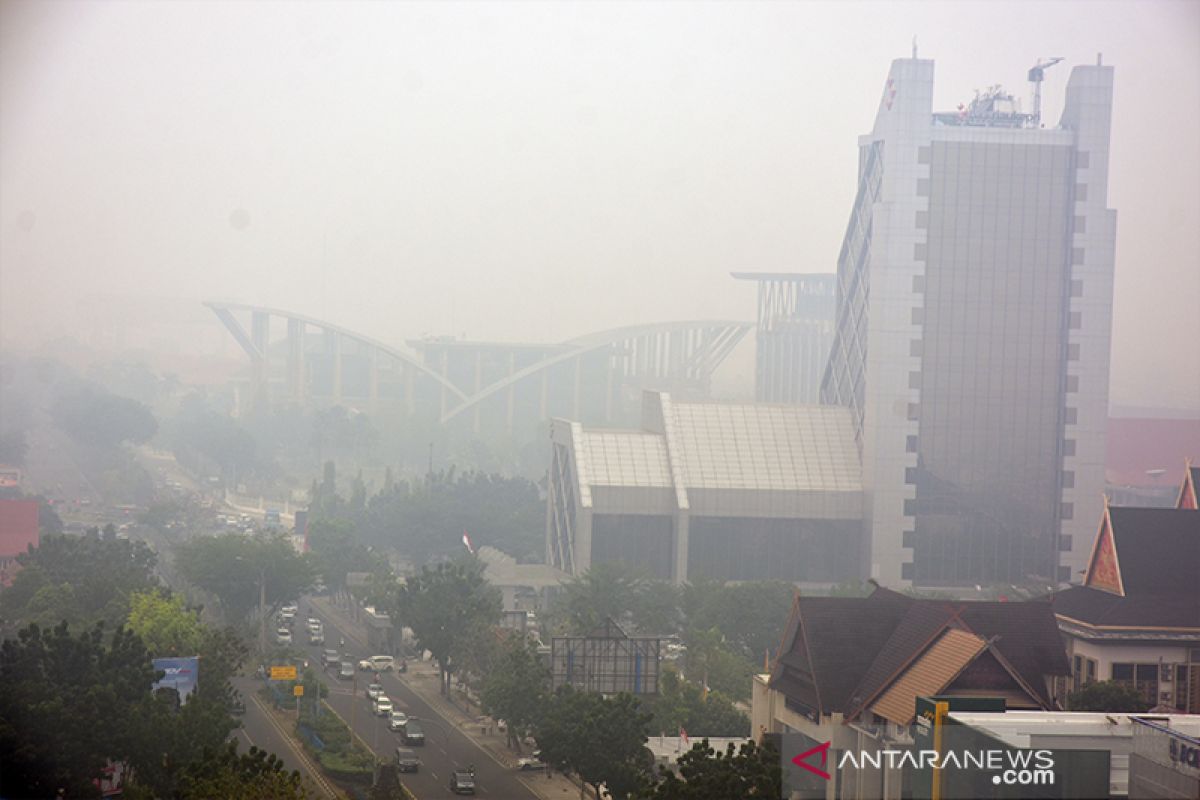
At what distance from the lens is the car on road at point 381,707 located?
133 ft

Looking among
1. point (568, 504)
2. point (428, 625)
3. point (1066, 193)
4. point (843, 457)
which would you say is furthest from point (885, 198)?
point (428, 625)

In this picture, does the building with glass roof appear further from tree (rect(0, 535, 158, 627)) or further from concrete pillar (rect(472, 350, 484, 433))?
concrete pillar (rect(472, 350, 484, 433))

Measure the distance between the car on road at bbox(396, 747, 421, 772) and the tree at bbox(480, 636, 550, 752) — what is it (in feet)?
8.48

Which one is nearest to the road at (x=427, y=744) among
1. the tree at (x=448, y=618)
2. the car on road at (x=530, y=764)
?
the car on road at (x=530, y=764)

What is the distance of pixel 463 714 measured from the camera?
138 ft

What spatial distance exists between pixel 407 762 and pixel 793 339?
87.0 meters

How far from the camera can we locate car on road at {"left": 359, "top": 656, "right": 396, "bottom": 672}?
4812cm

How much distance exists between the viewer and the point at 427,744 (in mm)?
37562

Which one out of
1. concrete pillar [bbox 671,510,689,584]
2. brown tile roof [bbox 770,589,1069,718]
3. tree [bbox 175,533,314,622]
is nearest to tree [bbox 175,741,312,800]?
brown tile roof [bbox 770,589,1069,718]

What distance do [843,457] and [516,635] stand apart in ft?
78.9

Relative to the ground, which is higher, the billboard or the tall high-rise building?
the tall high-rise building

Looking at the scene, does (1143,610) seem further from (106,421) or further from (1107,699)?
(106,421)

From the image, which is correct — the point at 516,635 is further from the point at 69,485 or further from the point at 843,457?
the point at 69,485

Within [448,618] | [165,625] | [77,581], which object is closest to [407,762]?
[165,625]
